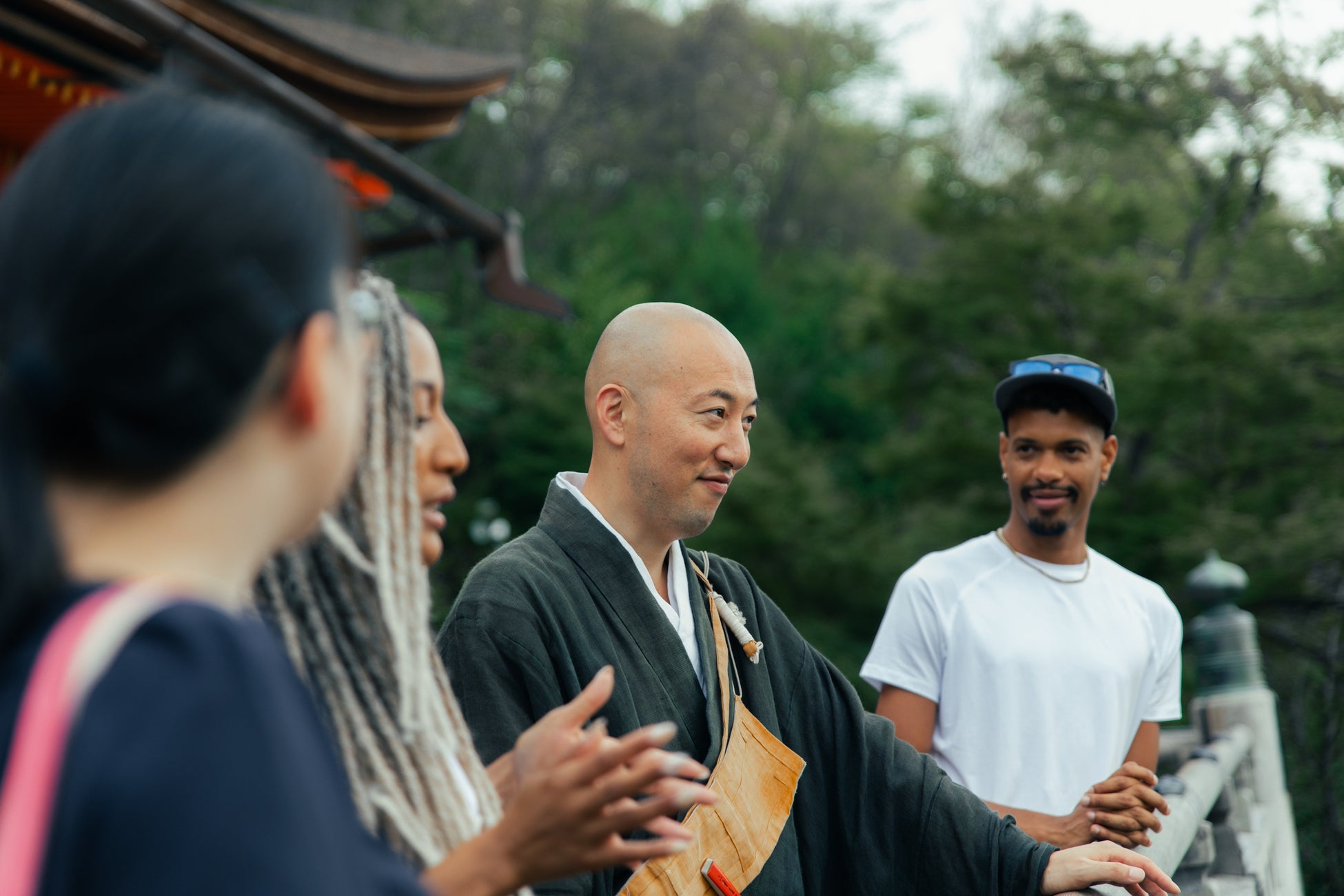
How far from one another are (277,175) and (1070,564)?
2.87 m

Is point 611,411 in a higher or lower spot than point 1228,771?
higher

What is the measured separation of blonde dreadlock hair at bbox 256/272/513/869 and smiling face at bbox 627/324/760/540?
1.19 metres

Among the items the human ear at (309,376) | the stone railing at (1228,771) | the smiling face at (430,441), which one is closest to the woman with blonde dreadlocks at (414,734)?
the smiling face at (430,441)

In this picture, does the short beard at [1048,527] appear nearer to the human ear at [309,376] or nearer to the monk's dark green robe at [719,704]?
the monk's dark green robe at [719,704]

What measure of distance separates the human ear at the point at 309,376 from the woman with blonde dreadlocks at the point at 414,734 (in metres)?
0.46

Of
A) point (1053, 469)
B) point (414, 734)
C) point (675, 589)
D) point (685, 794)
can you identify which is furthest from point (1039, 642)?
point (414, 734)

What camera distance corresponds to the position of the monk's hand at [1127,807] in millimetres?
2555

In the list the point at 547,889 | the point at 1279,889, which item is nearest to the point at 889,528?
the point at 1279,889

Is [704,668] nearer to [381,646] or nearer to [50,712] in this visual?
[381,646]

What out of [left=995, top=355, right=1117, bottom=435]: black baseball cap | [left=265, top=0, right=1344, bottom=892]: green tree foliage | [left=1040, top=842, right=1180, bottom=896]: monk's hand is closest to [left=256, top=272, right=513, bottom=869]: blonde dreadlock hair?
[left=1040, top=842, right=1180, bottom=896]: monk's hand

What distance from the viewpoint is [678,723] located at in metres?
2.28

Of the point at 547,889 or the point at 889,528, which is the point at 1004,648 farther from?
the point at 889,528

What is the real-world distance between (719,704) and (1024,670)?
1070 mm

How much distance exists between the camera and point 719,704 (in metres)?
2.34
